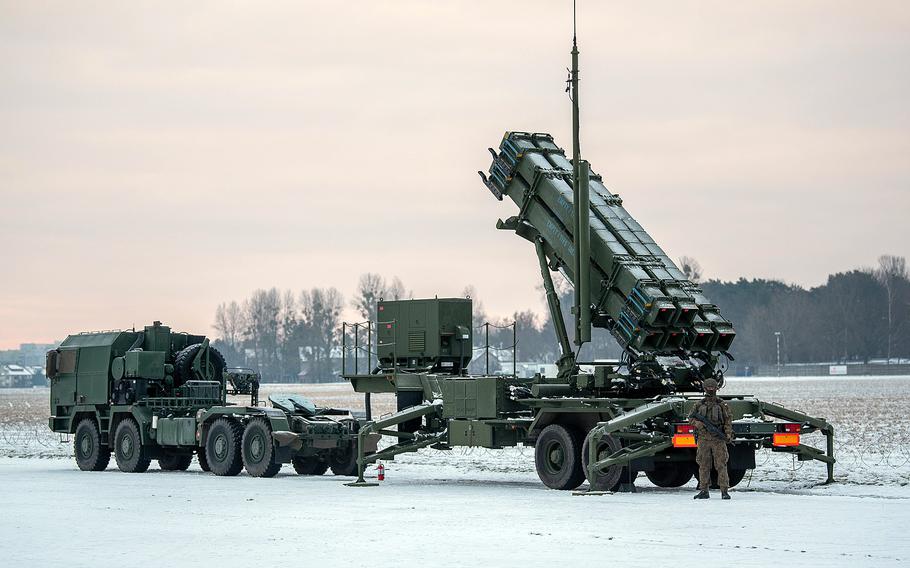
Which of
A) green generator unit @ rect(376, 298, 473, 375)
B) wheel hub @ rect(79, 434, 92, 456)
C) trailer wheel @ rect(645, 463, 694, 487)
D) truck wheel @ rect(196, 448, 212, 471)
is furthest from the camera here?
wheel hub @ rect(79, 434, 92, 456)

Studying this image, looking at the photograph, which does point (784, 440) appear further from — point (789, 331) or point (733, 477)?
point (789, 331)

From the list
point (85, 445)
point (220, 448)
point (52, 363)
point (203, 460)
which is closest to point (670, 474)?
point (220, 448)

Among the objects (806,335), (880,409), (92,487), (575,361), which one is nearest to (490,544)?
(575,361)

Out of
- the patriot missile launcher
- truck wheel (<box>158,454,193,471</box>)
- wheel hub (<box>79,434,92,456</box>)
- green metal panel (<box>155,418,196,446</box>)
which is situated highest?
the patriot missile launcher

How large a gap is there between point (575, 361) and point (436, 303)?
12.3 ft

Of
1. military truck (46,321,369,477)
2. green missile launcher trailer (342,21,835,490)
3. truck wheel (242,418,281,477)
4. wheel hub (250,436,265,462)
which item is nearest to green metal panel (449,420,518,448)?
green missile launcher trailer (342,21,835,490)

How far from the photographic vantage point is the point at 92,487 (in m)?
25.0

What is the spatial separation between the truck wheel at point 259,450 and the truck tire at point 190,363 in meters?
3.99

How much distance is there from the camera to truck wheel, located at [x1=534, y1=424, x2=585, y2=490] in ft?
75.0

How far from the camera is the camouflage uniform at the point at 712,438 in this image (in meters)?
20.9

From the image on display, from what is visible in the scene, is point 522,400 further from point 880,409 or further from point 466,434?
point 880,409

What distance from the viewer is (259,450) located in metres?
27.5

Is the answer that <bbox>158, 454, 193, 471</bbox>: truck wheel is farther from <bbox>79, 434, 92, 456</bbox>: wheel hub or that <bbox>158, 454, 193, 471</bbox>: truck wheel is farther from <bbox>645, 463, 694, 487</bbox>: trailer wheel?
<bbox>645, 463, 694, 487</bbox>: trailer wheel

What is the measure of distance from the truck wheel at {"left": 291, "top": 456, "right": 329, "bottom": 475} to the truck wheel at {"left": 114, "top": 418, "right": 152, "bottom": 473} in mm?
3326
